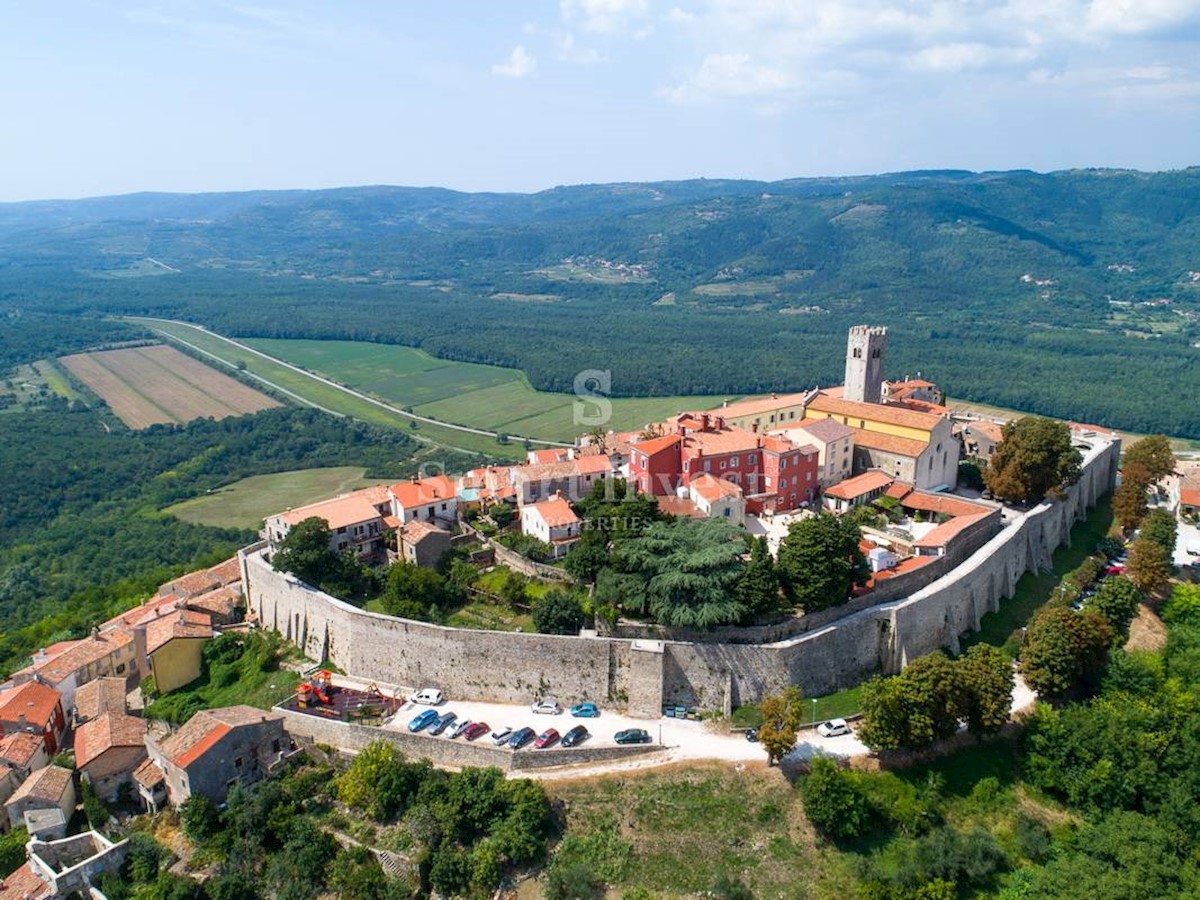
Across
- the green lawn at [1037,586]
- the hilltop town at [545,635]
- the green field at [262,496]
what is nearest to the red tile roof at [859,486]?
the hilltop town at [545,635]

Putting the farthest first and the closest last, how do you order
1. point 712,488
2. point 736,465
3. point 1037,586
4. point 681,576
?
point 736,465 < point 1037,586 < point 712,488 < point 681,576

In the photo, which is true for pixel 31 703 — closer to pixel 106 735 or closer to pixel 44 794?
pixel 106 735

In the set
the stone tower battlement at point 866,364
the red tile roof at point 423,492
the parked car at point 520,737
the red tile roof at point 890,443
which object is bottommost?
the parked car at point 520,737

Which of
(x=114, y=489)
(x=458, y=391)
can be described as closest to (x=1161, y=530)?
(x=114, y=489)

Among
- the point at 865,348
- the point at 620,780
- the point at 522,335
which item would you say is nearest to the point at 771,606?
the point at 620,780

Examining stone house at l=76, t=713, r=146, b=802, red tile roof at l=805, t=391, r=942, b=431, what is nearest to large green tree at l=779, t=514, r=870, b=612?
red tile roof at l=805, t=391, r=942, b=431

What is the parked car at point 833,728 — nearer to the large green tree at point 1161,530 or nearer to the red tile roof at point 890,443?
the red tile roof at point 890,443

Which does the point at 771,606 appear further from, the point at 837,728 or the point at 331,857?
the point at 331,857
